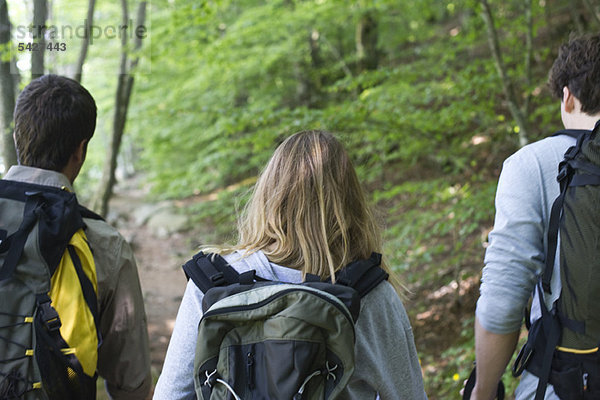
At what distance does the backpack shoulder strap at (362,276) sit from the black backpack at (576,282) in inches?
21.8

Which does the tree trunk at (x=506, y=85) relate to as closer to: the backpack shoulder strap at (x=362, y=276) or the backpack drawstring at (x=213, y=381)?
the backpack shoulder strap at (x=362, y=276)

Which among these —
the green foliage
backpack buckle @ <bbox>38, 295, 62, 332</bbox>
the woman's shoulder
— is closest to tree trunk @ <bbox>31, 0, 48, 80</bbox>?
the green foliage

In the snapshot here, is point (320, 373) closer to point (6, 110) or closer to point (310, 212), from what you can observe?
point (310, 212)

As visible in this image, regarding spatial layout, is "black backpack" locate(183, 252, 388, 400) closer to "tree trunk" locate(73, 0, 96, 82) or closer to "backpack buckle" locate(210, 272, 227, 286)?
"backpack buckle" locate(210, 272, 227, 286)

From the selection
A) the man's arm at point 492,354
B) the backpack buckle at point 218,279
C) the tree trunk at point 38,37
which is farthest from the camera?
the tree trunk at point 38,37

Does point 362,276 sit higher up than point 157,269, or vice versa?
point 362,276

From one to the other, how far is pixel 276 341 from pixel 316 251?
0.32 metres

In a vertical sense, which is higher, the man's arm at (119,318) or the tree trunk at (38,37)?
the tree trunk at (38,37)

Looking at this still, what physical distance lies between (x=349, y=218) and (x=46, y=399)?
1.13 metres

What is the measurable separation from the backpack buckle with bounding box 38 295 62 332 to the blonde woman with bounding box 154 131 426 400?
406mm

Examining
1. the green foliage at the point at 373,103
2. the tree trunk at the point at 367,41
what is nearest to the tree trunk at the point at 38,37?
the green foliage at the point at 373,103

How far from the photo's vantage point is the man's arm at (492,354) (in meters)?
1.66

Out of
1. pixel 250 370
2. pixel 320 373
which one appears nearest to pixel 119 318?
pixel 250 370

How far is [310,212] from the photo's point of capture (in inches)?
59.6
